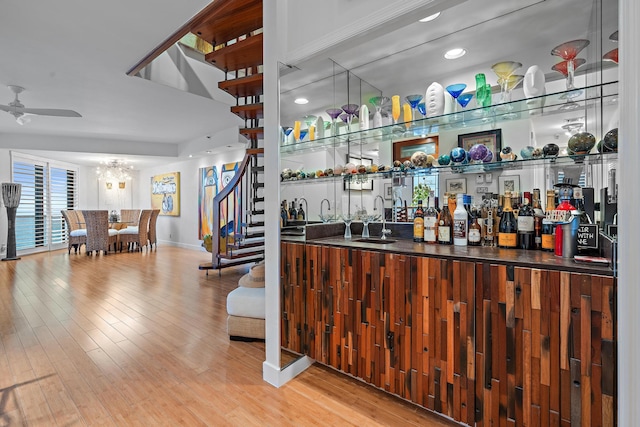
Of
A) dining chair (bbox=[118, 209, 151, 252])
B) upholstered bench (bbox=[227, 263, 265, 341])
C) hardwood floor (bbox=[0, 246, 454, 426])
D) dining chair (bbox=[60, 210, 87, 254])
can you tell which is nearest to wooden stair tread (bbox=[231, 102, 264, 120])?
upholstered bench (bbox=[227, 263, 265, 341])

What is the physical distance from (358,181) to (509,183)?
1.12 m

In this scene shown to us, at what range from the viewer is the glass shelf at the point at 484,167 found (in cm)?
162

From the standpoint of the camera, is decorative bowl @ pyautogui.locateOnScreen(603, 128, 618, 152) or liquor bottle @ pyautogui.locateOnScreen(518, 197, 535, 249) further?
liquor bottle @ pyautogui.locateOnScreen(518, 197, 535, 249)

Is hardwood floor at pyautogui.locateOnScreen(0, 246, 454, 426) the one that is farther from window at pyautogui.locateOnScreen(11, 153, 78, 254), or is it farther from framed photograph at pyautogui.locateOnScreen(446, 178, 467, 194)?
window at pyautogui.locateOnScreen(11, 153, 78, 254)

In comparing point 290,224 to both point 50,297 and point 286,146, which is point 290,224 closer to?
point 286,146

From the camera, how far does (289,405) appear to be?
1.83 metres

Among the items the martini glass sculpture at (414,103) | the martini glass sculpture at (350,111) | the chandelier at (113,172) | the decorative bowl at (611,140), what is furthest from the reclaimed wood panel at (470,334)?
the chandelier at (113,172)

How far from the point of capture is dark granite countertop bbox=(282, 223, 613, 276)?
4.24ft

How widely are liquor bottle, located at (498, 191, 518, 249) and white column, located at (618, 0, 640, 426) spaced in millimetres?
725

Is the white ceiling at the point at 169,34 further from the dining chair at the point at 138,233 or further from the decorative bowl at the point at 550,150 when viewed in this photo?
the dining chair at the point at 138,233

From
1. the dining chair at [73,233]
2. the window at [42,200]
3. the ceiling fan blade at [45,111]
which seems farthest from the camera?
the dining chair at [73,233]

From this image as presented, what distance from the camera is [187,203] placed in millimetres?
8562

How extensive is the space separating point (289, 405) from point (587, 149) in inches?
83.4

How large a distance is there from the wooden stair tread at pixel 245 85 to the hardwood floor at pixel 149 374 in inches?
97.2
